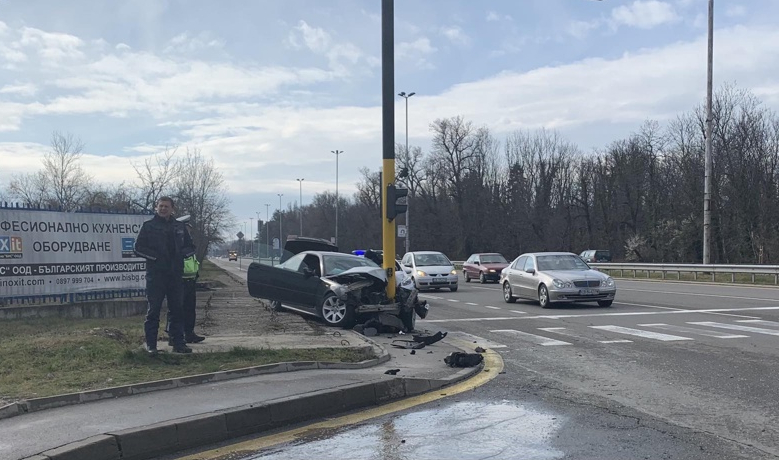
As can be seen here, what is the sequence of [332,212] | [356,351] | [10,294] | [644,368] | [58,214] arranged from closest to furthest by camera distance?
[644,368] → [356,351] → [10,294] → [58,214] → [332,212]

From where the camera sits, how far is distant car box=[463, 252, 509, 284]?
1227 inches

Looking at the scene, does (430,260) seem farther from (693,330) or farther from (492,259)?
(693,330)

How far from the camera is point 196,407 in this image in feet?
19.7

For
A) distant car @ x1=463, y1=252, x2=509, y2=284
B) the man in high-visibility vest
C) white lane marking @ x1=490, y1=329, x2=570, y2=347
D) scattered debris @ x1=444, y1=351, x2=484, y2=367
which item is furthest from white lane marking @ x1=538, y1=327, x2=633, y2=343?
distant car @ x1=463, y1=252, x2=509, y2=284

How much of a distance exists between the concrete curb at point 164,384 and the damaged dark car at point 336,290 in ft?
10.6

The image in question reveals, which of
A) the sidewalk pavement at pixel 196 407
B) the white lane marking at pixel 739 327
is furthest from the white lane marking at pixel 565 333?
the sidewalk pavement at pixel 196 407

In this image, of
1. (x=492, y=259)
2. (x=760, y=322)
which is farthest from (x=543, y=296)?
(x=492, y=259)

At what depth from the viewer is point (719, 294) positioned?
2111 centimetres

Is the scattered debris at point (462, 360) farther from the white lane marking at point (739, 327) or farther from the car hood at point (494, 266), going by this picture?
the car hood at point (494, 266)

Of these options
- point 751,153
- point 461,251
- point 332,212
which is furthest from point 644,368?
point 332,212

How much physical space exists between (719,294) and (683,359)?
44.2ft

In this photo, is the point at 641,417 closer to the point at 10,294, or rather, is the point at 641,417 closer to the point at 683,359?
the point at 683,359

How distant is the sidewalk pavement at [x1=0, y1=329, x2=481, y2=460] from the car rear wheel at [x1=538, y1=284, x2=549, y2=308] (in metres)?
9.20

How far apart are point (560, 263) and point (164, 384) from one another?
13404 mm
